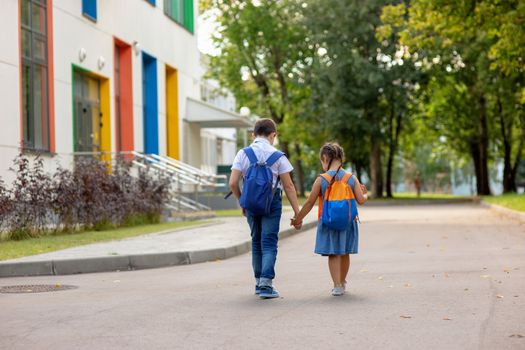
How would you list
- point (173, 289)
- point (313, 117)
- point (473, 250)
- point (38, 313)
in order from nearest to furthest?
point (38, 313) → point (173, 289) → point (473, 250) → point (313, 117)

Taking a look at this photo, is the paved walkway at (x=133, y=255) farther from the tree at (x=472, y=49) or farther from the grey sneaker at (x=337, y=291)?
the tree at (x=472, y=49)

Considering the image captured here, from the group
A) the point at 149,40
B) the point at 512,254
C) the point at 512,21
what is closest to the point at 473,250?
the point at 512,254

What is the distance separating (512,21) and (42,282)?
17.7 meters

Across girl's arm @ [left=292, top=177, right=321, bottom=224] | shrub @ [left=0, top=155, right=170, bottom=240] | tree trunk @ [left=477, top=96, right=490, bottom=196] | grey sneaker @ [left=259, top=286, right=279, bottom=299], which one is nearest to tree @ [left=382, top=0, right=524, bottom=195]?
tree trunk @ [left=477, top=96, right=490, bottom=196]

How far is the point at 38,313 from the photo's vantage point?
858 cm

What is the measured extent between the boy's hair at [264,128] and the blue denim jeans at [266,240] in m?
0.59

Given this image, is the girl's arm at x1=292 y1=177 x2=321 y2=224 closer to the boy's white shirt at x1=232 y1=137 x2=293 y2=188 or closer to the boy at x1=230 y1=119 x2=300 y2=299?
the boy at x1=230 y1=119 x2=300 y2=299

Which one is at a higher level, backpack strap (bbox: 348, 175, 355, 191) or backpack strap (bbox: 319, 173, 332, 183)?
backpack strap (bbox: 319, 173, 332, 183)

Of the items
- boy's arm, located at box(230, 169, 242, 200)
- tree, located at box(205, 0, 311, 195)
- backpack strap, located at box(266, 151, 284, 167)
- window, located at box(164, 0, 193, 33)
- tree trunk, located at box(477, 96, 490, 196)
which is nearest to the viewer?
backpack strap, located at box(266, 151, 284, 167)

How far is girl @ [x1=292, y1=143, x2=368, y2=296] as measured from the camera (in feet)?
31.7

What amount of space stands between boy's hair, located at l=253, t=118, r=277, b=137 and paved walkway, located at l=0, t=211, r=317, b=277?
423cm

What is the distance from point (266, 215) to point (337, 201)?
699mm

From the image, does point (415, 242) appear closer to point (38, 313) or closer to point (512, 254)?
point (512, 254)

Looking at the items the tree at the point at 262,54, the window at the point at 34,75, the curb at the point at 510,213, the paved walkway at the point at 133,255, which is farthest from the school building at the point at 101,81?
the tree at the point at 262,54
